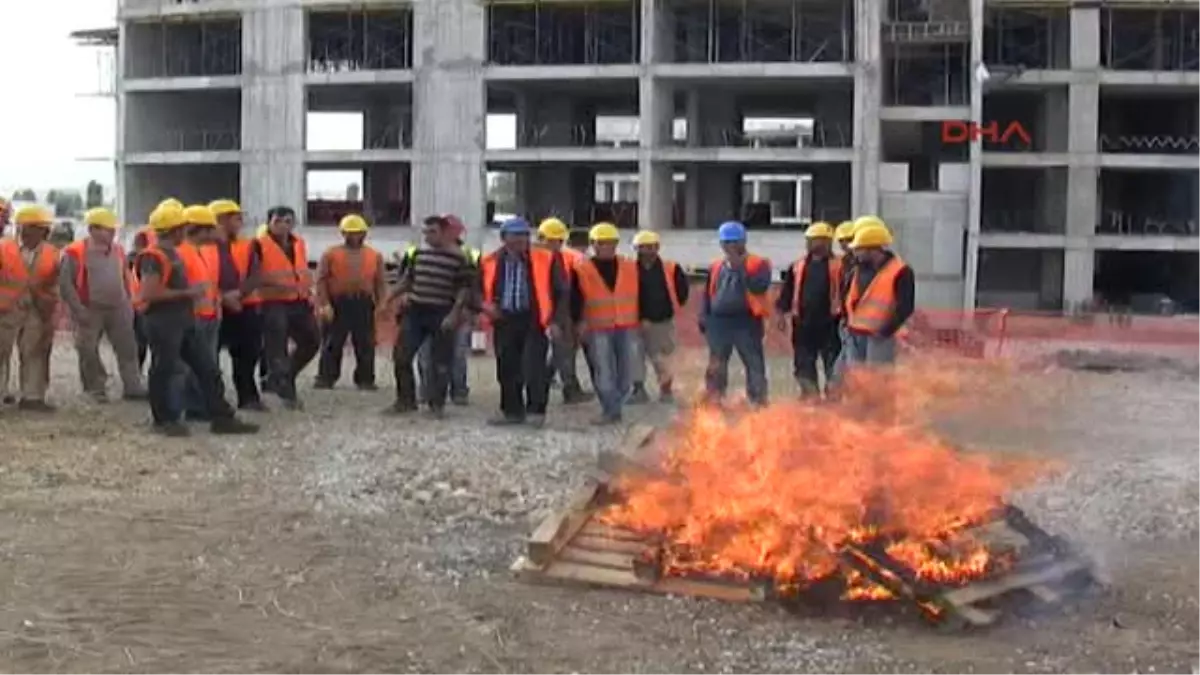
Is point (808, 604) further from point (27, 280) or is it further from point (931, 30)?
point (931, 30)

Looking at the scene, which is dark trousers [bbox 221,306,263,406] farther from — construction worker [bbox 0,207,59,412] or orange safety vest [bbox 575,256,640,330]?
orange safety vest [bbox 575,256,640,330]

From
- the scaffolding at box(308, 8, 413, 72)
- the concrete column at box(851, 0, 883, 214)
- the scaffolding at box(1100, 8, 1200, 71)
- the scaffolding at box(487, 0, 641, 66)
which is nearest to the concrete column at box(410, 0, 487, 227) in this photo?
the scaffolding at box(487, 0, 641, 66)

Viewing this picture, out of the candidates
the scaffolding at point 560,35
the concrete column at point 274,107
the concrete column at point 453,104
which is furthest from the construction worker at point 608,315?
the concrete column at point 274,107

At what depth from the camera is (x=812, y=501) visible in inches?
224

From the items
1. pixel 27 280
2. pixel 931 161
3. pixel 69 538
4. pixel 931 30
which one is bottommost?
pixel 69 538

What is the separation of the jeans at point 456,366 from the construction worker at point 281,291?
1.08 meters

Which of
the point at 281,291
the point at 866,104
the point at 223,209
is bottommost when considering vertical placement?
the point at 281,291

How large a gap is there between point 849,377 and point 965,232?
28262 millimetres

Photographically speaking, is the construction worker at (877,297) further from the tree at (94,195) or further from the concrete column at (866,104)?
the tree at (94,195)

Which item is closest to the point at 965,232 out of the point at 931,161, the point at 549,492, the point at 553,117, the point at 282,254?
the point at 931,161

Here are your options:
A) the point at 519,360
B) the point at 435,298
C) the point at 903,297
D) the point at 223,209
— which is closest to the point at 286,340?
the point at 223,209

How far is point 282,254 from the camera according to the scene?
11.7 m

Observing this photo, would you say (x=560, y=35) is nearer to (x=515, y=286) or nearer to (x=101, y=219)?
(x=101, y=219)

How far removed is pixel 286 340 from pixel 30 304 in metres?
2.03
